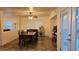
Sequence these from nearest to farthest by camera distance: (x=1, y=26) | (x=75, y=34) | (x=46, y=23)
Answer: (x=75, y=34)
(x=1, y=26)
(x=46, y=23)
